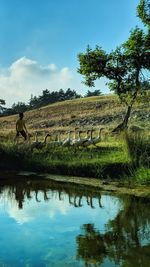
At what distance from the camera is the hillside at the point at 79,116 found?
50128 millimetres

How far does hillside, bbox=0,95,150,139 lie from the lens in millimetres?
50128

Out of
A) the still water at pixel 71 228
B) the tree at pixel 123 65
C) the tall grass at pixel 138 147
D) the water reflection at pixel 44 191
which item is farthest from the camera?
the tree at pixel 123 65

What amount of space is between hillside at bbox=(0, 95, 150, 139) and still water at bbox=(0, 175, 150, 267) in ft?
66.6

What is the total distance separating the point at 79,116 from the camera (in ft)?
205

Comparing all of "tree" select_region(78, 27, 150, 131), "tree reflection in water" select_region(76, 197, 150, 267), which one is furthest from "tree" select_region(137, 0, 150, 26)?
"tree reflection in water" select_region(76, 197, 150, 267)

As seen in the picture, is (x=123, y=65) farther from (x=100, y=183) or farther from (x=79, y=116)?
(x=79, y=116)

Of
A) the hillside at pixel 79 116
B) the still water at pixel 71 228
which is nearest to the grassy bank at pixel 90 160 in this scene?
the still water at pixel 71 228

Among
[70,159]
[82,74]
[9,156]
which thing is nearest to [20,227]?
[70,159]

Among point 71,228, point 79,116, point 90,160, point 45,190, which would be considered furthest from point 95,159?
point 79,116

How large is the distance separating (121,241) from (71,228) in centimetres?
184

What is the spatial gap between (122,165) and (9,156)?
687cm

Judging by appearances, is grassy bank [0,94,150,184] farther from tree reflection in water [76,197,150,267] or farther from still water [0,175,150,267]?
tree reflection in water [76,197,150,267]

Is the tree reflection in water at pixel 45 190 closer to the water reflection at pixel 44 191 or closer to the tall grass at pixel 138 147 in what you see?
the water reflection at pixel 44 191

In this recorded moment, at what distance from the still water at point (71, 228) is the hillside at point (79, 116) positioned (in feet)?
66.6
